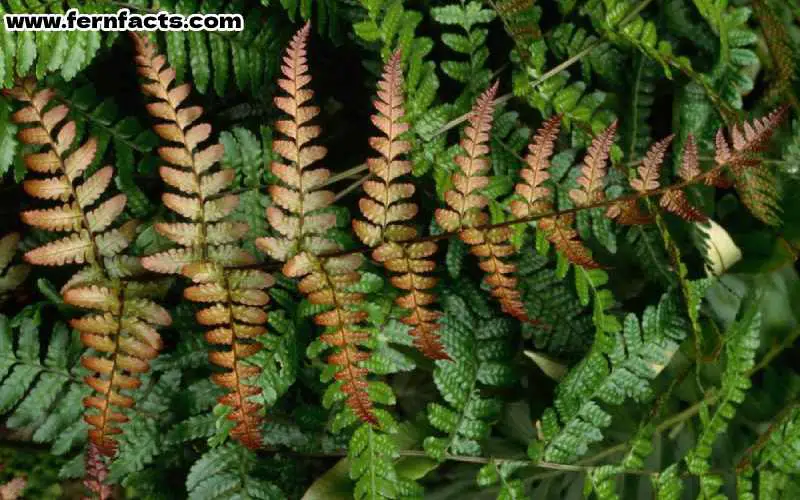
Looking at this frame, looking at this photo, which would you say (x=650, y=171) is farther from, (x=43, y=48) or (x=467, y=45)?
(x=43, y=48)

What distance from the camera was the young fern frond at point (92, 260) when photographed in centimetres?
99

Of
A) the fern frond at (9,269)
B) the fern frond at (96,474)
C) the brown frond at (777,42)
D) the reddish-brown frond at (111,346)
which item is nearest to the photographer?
the reddish-brown frond at (111,346)

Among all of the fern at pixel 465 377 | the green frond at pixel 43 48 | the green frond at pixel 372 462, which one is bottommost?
the green frond at pixel 372 462

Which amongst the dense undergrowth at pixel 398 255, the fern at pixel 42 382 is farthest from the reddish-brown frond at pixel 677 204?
the fern at pixel 42 382

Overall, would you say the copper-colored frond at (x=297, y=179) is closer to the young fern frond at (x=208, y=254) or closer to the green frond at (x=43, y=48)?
the young fern frond at (x=208, y=254)

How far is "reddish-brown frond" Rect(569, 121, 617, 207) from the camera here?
1.05 m

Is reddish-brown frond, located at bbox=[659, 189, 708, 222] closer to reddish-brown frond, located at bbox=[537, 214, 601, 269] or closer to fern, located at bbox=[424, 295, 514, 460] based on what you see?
reddish-brown frond, located at bbox=[537, 214, 601, 269]

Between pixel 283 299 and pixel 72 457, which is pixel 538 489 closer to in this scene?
pixel 283 299

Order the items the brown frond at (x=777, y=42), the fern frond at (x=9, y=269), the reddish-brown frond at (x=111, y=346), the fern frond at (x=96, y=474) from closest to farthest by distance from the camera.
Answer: the reddish-brown frond at (x=111, y=346)
the fern frond at (x=96, y=474)
the fern frond at (x=9, y=269)
the brown frond at (x=777, y=42)

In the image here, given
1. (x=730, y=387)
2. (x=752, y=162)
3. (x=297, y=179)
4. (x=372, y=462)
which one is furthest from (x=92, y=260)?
(x=730, y=387)

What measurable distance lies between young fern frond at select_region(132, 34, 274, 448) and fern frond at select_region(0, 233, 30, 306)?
40cm

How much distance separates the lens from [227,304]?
A: 1.03m

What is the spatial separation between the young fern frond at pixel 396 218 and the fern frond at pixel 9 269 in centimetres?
61

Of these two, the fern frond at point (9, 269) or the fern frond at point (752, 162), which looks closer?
the fern frond at point (752, 162)
